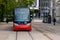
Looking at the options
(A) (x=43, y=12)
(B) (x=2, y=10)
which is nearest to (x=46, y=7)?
(A) (x=43, y=12)

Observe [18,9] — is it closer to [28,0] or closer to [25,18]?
[25,18]

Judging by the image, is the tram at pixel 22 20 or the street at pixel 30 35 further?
the tram at pixel 22 20

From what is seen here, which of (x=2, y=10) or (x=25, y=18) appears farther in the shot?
(x=2, y=10)

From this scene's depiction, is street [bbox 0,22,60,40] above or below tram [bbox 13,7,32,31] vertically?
below

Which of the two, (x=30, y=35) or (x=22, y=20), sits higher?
(x=22, y=20)

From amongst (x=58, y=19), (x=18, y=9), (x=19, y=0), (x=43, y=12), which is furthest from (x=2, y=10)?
(x=43, y=12)

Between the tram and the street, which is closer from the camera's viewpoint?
the street

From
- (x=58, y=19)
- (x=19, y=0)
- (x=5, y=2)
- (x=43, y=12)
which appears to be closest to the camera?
(x=5, y=2)

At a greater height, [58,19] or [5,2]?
[5,2]

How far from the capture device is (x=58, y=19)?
6016 centimetres

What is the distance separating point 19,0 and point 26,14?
2173cm

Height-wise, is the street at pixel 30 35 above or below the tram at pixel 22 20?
below

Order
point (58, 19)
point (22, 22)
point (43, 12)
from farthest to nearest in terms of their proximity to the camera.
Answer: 1. point (43, 12)
2. point (58, 19)
3. point (22, 22)

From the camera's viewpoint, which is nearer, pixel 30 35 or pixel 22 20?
pixel 30 35
